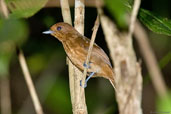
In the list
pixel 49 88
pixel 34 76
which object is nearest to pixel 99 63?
pixel 49 88

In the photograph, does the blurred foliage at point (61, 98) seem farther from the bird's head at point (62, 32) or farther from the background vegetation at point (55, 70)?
the bird's head at point (62, 32)

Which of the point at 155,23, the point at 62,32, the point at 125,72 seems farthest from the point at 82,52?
the point at 125,72

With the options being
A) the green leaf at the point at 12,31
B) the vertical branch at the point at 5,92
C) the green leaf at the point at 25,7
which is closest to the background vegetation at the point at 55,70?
the vertical branch at the point at 5,92

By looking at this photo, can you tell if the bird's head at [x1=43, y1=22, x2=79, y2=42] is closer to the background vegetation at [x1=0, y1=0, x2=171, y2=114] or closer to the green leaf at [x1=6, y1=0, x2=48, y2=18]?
the background vegetation at [x1=0, y1=0, x2=171, y2=114]

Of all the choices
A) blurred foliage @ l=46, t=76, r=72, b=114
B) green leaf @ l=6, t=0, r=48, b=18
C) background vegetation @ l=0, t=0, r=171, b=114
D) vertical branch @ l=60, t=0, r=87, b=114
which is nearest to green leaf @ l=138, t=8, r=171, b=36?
vertical branch @ l=60, t=0, r=87, b=114

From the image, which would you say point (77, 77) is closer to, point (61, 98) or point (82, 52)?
point (82, 52)
